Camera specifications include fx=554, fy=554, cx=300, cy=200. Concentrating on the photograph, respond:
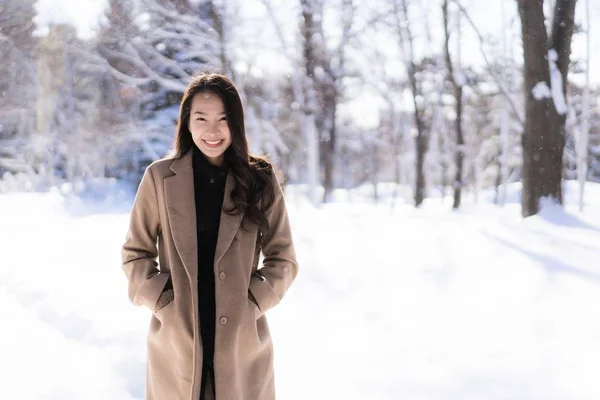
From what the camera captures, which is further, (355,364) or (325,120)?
(325,120)

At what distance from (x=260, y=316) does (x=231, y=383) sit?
0.94 feet

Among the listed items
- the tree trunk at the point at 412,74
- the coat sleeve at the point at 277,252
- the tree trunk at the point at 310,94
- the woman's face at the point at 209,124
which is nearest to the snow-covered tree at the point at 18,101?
the tree trunk at the point at 310,94

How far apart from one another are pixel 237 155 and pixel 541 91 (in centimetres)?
806

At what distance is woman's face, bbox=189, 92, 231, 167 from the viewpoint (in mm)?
2168

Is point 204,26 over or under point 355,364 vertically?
over

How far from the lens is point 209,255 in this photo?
2.14 m

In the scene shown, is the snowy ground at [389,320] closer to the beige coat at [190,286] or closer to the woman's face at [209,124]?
A: the beige coat at [190,286]

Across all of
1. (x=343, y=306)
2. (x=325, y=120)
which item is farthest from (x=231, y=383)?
(x=325, y=120)

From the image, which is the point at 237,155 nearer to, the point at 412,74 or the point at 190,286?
the point at 190,286

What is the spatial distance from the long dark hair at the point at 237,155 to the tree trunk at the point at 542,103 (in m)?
7.80

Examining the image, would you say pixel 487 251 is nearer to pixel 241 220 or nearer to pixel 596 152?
pixel 241 220

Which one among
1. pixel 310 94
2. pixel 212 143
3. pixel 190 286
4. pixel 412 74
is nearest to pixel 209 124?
pixel 212 143

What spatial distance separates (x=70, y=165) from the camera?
26.8 meters

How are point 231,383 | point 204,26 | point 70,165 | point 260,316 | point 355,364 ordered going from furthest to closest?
point 70,165
point 204,26
point 355,364
point 260,316
point 231,383
